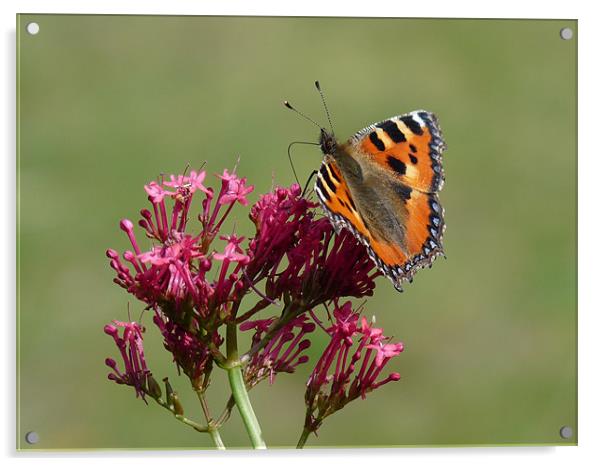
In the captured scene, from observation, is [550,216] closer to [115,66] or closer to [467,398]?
[467,398]

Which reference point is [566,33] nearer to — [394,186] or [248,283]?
[394,186]

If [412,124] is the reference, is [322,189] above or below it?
below

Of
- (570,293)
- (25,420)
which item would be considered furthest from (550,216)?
(25,420)

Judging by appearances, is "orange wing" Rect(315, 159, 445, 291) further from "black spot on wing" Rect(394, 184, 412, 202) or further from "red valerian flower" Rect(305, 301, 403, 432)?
"red valerian flower" Rect(305, 301, 403, 432)

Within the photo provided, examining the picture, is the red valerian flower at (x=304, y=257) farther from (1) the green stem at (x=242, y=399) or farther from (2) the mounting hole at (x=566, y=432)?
(2) the mounting hole at (x=566, y=432)

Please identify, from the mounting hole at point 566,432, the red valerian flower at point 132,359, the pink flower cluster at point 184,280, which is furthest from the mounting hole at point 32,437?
the mounting hole at point 566,432

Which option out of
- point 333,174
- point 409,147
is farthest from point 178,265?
point 409,147
